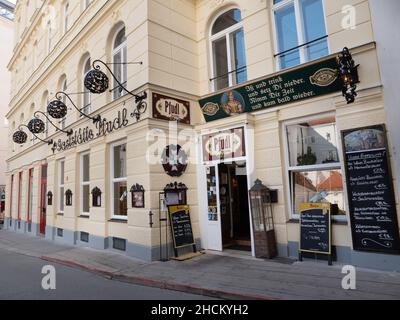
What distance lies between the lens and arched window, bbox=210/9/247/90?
806 centimetres

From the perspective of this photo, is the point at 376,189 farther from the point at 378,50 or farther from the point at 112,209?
the point at 112,209

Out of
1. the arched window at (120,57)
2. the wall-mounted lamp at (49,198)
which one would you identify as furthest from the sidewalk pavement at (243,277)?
the wall-mounted lamp at (49,198)

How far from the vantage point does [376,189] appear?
543 centimetres

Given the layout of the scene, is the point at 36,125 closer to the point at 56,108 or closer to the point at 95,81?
the point at 56,108

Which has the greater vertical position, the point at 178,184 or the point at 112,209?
the point at 178,184

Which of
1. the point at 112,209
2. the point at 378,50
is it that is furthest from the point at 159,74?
the point at 378,50

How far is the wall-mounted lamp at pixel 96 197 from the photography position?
30.7 feet

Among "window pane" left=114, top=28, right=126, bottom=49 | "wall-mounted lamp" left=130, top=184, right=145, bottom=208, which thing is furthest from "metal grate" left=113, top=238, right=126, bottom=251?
"window pane" left=114, top=28, right=126, bottom=49

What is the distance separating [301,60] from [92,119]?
6437 mm

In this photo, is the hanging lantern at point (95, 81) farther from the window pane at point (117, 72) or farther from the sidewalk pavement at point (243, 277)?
the sidewalk pavement at point (243, 277)

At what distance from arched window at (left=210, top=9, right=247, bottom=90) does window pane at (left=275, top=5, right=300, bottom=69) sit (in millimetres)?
1019

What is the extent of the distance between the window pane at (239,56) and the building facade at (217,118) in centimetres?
3

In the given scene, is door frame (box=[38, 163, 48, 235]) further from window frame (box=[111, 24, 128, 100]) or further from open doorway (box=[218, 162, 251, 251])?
open doorway (box=[218, 162, 251, 251])

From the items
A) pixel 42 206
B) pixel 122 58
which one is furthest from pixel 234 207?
pixel 42 206
